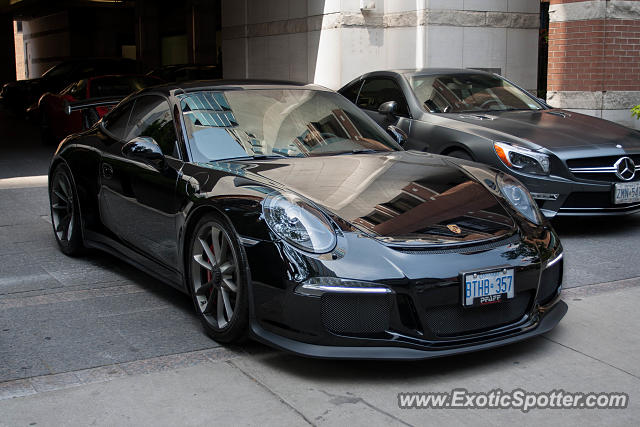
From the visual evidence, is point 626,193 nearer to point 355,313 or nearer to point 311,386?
point 355,313

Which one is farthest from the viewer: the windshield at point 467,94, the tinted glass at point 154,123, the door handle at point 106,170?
the windshield at point 467,94

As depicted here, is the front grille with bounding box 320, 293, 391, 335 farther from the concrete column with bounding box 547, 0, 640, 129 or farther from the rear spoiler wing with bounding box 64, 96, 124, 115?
the concrete column with bounding box 547, 0, 640, 129

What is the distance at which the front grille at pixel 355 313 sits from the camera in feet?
12.1

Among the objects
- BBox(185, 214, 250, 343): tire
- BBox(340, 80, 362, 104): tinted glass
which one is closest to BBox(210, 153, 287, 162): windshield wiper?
BBox(185, 214, 250, 343): tire

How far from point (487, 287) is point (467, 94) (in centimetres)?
475

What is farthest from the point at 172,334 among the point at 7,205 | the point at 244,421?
the point at 7,205

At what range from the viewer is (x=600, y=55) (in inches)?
461

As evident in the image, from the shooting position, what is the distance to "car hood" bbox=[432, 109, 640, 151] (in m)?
6.95

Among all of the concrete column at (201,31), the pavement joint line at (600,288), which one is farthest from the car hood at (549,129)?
the concrete column at (201,31)

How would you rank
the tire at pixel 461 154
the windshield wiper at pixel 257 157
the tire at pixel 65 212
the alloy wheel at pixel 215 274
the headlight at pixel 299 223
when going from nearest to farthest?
1. the headlight at pixel 299 223
2. the alloy wheel at pixel 215 274
3. the windshield wiper at pixel 257 157
4. the tire at pixel 65 212
5. the tire at pixel 461 154

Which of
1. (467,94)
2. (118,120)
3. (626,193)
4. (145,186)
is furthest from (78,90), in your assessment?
(626,193)

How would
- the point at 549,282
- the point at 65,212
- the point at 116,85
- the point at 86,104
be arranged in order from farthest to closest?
the point at 116,85 < the point at 86,104 < the point at 65,212 < the point at 549,282

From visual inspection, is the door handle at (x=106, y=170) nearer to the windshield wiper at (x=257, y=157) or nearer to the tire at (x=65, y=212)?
the tire at (x=65, y=212)

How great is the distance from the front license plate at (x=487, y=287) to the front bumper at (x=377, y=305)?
0.11ft
